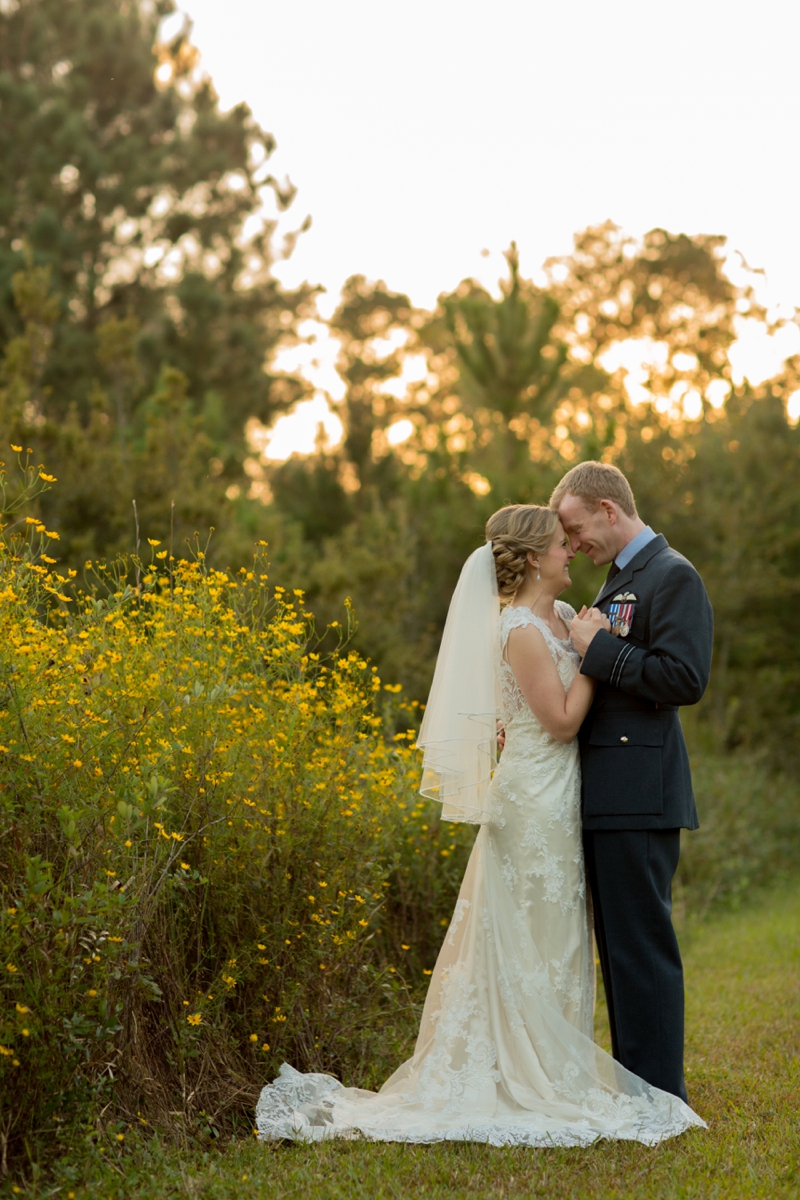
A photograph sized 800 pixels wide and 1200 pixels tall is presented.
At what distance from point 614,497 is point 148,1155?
8.77 feet

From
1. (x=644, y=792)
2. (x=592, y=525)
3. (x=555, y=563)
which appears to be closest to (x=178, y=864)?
(x=644, y=792)

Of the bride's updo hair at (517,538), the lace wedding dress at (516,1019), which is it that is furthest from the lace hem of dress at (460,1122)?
the bride's updo hair at (517,538)

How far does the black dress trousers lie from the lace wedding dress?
0.10 metres

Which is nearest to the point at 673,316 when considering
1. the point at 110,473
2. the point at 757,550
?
the point at 757,550

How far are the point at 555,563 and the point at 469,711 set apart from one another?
632mm

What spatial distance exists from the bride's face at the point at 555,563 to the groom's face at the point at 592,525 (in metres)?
0.05

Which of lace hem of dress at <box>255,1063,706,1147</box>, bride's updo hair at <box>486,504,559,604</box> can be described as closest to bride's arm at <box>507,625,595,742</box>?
bride's updo hair at <box>486,504,559,604</box>

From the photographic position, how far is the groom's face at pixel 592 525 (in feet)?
14.1

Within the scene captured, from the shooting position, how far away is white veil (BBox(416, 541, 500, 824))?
4.29 meters

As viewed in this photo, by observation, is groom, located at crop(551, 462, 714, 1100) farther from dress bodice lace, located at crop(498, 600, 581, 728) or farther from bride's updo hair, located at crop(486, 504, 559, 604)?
bride's updo hair, located at crop(486, 504, 559, 604)

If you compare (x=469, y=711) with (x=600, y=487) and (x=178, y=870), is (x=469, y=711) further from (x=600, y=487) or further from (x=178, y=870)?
(x=178, y=870)

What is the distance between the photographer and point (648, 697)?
3945 millimetres

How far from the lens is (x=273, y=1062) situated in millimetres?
4184

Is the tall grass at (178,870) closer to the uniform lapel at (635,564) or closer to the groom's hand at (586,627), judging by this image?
the groom's hand at (586,627)
